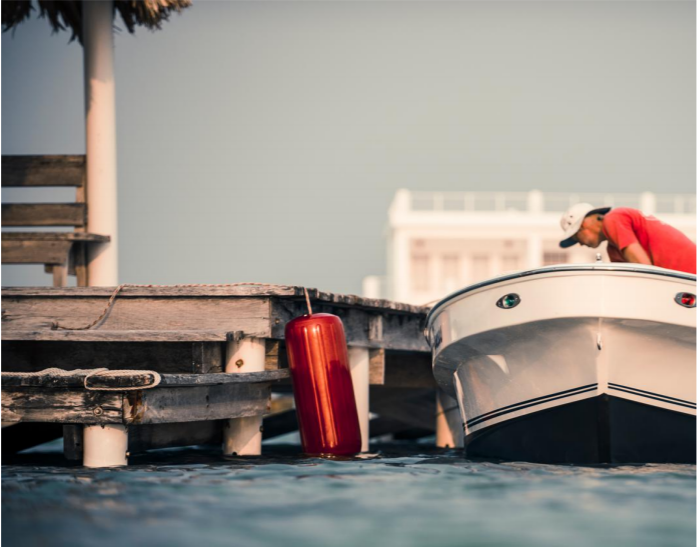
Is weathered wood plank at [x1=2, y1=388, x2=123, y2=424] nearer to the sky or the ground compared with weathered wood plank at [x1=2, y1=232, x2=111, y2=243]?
nearer to the ground

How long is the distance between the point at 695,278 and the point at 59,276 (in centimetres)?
551

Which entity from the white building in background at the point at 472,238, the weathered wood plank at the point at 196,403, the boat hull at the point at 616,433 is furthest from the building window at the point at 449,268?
the boat hull at the point at 616,433

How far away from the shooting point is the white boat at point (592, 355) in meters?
5.67

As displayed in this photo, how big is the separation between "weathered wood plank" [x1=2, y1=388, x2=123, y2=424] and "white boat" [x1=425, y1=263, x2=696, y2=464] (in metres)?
A: 2.29

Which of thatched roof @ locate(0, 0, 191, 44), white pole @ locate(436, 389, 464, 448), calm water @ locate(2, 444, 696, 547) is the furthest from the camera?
white pole @ locate(436, 389, 464, 448)

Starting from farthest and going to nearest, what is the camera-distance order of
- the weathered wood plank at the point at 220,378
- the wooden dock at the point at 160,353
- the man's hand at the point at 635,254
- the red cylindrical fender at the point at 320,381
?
the red cylindrical fender at the point at 320,381 < the man's hand at the point at 635,254 < the weathered wood plank at the point at 220,378 < the wooden dock at the point at 160,353

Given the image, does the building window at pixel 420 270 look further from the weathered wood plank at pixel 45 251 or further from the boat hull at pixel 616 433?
the boat hull at pixel 616 433

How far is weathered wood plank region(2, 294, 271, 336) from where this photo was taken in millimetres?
6684

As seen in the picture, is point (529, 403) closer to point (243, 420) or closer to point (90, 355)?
point (243, 420)

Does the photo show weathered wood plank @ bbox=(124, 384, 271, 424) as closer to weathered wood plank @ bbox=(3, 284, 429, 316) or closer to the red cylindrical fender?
the red cylindrical fender

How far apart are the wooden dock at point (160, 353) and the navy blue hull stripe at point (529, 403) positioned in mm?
1451

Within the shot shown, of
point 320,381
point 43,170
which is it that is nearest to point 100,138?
point 43,170

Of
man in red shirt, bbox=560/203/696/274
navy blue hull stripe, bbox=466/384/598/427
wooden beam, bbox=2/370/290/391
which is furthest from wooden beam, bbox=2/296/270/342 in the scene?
man in red shirt, bbox=560/203/696/274

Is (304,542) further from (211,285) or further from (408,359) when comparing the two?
(408,359)
